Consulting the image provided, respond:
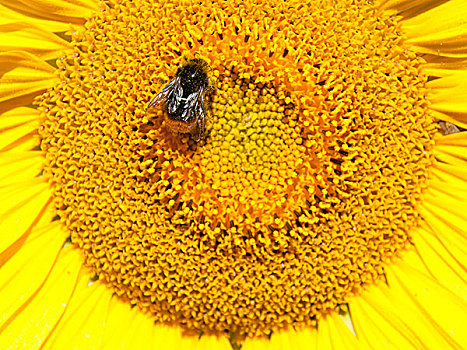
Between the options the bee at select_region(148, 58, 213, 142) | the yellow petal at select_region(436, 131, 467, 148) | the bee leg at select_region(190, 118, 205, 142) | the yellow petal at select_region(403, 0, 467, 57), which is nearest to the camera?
the bee at select_region(148, 58, 213, 142)

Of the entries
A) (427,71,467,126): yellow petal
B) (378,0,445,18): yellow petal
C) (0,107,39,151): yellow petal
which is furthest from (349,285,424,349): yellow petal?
(0,107,39,151): yellow petal

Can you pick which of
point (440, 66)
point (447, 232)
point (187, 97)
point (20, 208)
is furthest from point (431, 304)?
point (20, 208)

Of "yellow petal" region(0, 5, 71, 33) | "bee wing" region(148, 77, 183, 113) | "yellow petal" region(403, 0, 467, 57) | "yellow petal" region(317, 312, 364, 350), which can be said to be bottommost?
"yellow petal" region(317, 312, 364, 350)

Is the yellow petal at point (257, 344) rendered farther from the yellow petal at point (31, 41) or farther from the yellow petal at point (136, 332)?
the yellow petal at point (31, 41)

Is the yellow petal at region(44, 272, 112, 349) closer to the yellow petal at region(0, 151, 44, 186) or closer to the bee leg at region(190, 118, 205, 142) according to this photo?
the yellow petal at region(0, 151, 44, 186)

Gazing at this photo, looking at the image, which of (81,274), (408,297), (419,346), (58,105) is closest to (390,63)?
(408,297)

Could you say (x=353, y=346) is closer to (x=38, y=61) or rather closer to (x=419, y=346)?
(x=419, y=346)
